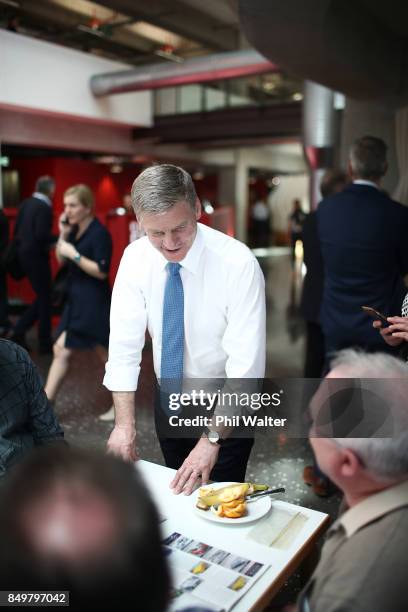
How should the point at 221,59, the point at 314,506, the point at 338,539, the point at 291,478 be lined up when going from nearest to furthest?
1. the point at 338,539
2. the point at 314,506
3. the point at 291,478
4. the point at 221,59

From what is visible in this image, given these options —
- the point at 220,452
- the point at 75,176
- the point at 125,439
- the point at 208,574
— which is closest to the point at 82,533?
the point at 208,574

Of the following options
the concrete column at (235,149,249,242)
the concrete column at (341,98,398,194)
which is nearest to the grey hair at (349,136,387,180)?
the concrete column at (341,98,398,194)

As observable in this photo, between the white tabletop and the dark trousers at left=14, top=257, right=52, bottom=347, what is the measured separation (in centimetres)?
443

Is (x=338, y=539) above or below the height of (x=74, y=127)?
below

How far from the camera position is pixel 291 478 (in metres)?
3.01

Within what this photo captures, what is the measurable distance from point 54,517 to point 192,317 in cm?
114

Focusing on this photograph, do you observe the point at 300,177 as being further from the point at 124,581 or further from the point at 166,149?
the point at 124,581

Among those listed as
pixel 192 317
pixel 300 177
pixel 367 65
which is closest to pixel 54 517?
pixel 192 317

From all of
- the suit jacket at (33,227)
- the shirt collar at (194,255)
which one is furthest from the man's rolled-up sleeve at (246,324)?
the suit jacket at (33,227)

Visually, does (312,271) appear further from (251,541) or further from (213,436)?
(251,541)

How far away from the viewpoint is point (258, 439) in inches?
119

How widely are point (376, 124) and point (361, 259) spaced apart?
3477mm

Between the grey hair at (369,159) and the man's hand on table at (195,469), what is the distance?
1.57 m

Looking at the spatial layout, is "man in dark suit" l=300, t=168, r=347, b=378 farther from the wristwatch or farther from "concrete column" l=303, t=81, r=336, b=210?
"concrete column" l=303, t=81, r=336, b=210
